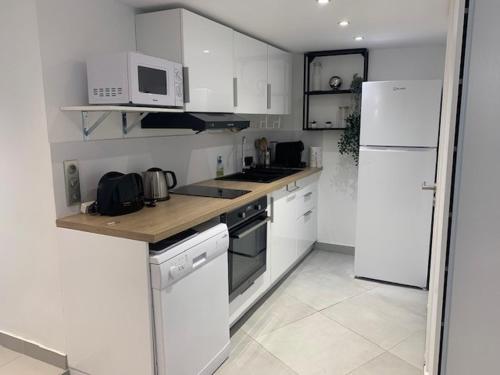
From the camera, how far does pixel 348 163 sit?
4059 millimetres

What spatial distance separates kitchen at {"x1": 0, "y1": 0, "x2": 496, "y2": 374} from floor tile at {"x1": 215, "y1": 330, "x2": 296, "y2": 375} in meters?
0.01

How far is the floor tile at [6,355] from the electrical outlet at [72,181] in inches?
40.8

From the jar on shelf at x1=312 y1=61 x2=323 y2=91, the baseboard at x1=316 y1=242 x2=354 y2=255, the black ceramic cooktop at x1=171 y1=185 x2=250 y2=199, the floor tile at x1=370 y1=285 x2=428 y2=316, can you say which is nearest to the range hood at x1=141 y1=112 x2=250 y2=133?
the black ceramic cooktop at x1=171 y1=185 x2=250 y2=199

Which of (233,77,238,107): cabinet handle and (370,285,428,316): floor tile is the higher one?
(233,77,238,107): cabinet handle

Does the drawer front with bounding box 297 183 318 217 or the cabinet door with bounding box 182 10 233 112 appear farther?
the drawer front with bounding box 297 183 318 217

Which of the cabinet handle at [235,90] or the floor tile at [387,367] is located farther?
the cabinet handle at [235,90]

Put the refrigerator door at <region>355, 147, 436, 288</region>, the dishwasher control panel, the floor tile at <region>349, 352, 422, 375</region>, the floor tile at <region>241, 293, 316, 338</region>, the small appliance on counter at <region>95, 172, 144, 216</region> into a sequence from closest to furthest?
the dishwasher control panel → the small appliance on counter at <region>95, 172, 144, 216</region> → the floor tile at <region>349, 352, 422, 375</region> → the floor tile at <region>241, 293, 316, 338</region> → the refrigerator door at <region>355, 147, 436, 288</region>

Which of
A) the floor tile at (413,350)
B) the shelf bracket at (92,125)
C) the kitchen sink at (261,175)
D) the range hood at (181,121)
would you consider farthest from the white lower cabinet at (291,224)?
the shelf bracket at (92,125)

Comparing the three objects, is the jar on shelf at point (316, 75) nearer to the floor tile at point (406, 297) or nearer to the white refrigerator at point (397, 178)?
the white refrigerator at point (397, 178)

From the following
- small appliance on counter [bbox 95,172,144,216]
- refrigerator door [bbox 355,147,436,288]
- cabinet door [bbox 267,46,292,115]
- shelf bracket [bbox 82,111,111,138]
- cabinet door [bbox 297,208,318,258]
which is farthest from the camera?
cabinet door [bbox 297,208,318,258]

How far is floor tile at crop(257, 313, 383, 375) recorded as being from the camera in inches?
90.1

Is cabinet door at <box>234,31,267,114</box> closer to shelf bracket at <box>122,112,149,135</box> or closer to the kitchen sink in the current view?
the kitchen sink

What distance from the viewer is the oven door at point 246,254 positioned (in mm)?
2447

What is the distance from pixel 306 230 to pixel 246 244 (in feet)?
4.68
